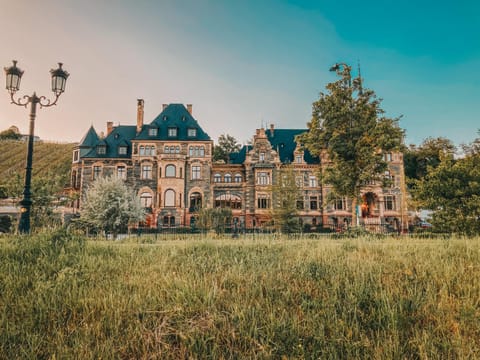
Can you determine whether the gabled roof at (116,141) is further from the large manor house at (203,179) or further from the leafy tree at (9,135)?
the leafy tree at (9,135)

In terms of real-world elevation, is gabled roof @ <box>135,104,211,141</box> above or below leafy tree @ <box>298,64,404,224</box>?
above

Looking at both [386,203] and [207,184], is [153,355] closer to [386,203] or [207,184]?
[207,184]

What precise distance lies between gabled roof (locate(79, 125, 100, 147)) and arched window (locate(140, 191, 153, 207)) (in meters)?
11.7

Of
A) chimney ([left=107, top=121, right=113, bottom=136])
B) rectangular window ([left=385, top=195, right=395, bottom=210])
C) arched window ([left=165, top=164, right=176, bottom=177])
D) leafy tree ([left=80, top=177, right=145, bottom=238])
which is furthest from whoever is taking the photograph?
chimney ([left=107, top=121, right=113, bottom=136])

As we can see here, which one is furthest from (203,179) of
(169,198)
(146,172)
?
(146,172)

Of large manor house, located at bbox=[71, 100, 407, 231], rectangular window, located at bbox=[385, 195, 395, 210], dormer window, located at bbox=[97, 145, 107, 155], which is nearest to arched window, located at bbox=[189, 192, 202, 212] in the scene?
large manor house, located at bbox=[71, 100, 407, 231]

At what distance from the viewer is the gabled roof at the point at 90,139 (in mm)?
40375

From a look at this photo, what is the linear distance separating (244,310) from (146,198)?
1395 inches

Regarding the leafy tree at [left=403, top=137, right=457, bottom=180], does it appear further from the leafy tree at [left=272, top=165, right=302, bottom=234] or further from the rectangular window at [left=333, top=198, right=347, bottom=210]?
the leafy tree at [left=272, top=165, right=302, bottom=234]

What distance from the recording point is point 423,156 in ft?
164

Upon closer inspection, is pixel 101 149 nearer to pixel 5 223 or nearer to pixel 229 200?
pixel 5 223

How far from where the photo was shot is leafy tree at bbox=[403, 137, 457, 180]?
1927 inches

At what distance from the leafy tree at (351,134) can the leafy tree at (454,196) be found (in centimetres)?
657

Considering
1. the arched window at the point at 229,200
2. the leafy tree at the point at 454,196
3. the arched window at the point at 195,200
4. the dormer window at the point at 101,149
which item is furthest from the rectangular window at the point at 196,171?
the leafy tree at the point at 454,196
